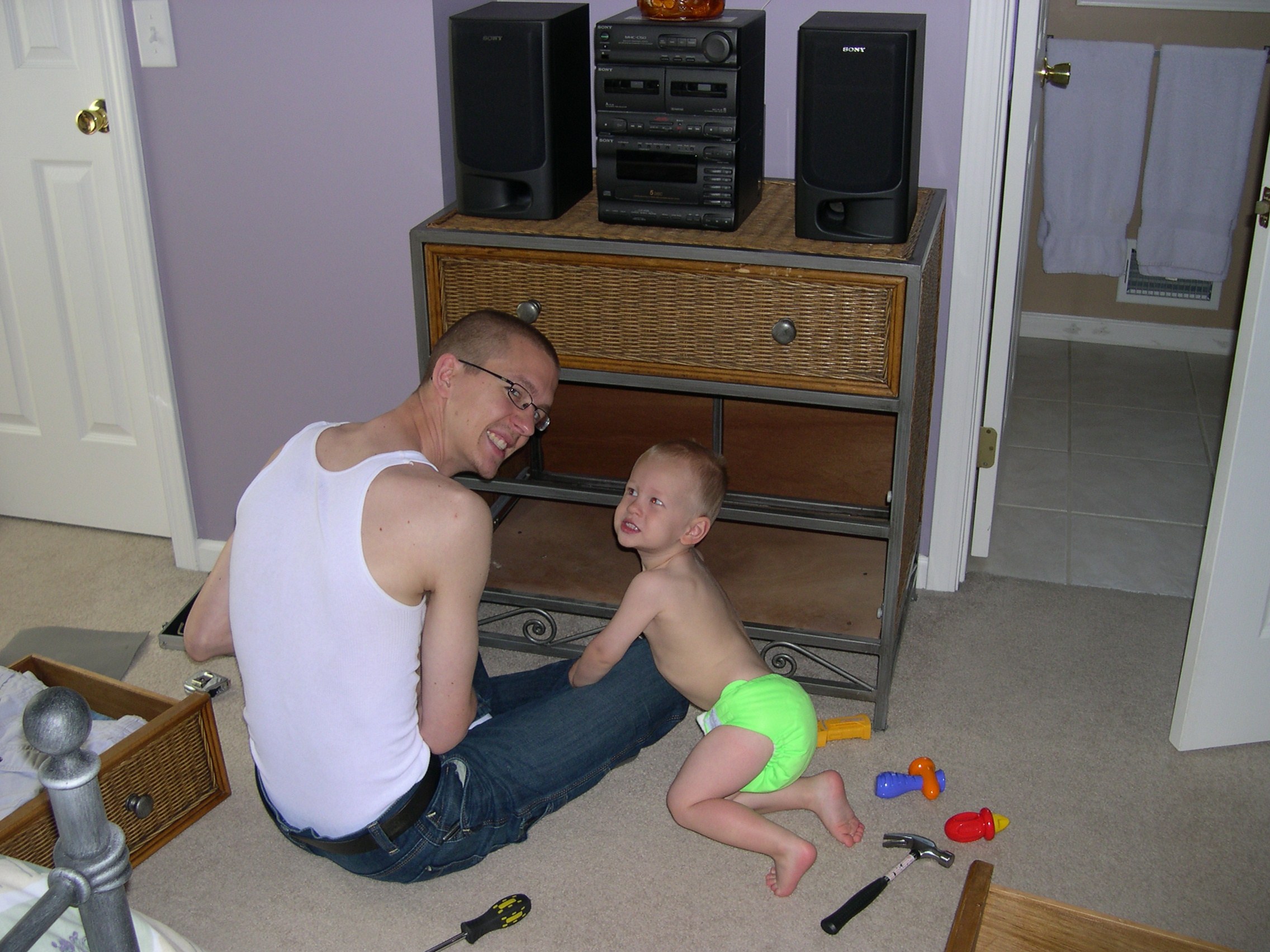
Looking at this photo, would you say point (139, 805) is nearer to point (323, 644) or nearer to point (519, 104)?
point (323, 644)

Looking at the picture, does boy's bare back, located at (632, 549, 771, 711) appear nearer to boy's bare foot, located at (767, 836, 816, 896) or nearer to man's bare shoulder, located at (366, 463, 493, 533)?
boy's bare foot, located at (767, 836, 816, 896)

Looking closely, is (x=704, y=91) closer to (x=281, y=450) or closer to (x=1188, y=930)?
(x=281, y=450)

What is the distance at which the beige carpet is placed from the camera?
1799 millimetres

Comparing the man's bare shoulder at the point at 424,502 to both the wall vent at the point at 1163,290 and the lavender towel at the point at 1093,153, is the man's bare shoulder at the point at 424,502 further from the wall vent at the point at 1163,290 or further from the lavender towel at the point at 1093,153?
the wall vent at the point at 1163,290

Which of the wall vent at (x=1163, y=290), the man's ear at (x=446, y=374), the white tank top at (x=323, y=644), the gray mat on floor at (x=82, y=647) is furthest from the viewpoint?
the wall vent at (x=1163, y=290)

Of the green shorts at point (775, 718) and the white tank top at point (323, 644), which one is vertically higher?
the white tank top at point (323, 644)

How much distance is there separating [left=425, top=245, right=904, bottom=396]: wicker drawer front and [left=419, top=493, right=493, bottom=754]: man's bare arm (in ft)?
1.94

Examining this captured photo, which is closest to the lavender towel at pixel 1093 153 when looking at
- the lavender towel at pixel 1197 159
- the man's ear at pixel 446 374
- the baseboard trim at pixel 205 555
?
the lavender towel at pixel 1197 159

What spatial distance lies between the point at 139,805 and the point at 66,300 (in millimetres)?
1364

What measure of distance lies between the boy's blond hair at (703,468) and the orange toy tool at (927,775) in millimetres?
573

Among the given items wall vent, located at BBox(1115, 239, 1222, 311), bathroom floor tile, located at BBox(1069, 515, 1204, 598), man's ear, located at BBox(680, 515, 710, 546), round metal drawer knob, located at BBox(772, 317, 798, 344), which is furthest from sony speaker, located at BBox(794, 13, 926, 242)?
wall vent, located at BBox(1115, 239, 1222, 311)

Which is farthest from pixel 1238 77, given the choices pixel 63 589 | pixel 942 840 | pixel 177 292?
pixel 63 589

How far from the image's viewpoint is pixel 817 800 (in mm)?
1978

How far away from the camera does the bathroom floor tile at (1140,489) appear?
309 cm
